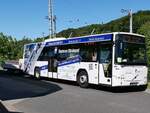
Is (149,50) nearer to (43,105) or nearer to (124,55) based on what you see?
(124,55)

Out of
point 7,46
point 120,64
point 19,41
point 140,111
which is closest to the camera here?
point 140,111

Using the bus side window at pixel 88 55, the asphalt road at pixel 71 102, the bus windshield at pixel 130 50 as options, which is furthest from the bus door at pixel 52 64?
the bus windshield at pixel 130 50

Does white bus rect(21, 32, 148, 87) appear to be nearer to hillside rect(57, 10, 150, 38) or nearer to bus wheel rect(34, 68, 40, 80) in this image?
bus wheel rect(34, 68, 40, 80)

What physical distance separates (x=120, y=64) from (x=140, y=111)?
240 inches

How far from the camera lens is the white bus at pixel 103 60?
760 inches

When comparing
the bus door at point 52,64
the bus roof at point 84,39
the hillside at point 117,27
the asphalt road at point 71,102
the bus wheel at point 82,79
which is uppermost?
the hillside at point 117,27

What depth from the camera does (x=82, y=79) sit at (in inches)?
866

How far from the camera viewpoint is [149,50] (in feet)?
88.8

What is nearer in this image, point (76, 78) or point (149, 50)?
point (76, 78)

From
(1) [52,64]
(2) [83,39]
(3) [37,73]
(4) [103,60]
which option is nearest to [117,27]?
(3) [37,73]

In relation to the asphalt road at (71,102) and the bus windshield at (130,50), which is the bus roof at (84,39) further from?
the asphalt road at (71,102)

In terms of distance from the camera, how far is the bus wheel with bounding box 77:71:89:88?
2167 cm

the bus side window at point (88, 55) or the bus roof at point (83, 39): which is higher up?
the bus roof at point (83, 39)

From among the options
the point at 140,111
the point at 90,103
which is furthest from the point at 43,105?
the point at 140,111
